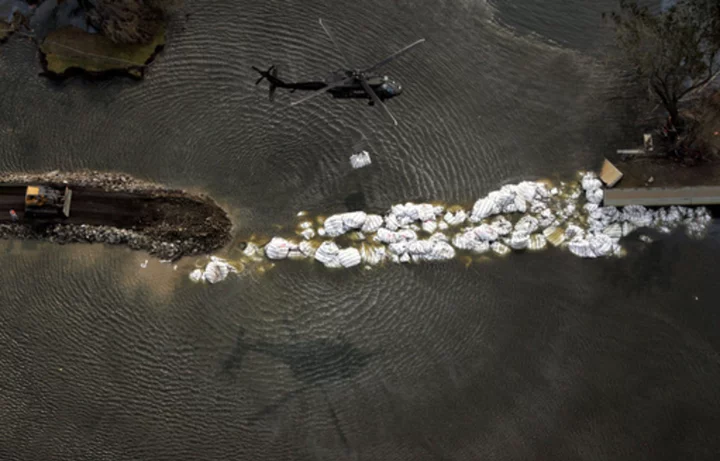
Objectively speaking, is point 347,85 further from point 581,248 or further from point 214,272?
point 581,248

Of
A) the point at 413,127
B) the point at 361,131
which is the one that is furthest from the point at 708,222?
the point at 361,131

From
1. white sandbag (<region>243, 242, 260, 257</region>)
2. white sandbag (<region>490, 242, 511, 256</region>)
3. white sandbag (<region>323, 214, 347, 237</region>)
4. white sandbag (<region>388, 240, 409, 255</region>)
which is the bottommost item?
white sandbag (<region>243, 242, 260, 257</region>)

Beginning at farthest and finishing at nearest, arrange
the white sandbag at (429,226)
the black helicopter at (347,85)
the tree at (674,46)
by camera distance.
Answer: the white sandbag at (429,226)
the black helicopter at (347,85)
the tree at (674,46)

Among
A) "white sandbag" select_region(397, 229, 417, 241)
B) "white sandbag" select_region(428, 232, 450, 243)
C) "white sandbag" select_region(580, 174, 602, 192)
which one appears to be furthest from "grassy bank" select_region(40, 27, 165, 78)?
"white sandbag" select_region(580, 174, 602, 192)

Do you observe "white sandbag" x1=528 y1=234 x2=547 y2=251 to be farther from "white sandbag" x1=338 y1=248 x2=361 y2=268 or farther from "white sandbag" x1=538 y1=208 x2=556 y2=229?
"white sandbag" x1=338 y1=248 x2=361 y2=268

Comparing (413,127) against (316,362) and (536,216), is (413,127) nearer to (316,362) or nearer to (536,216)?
(536,216)

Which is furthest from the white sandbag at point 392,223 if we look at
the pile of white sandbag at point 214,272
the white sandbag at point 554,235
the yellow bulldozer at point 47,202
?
the yellow bulldozer at point 47,202

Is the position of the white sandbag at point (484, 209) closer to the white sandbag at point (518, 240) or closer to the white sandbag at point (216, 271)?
the white sandbag at point (518, 240)
